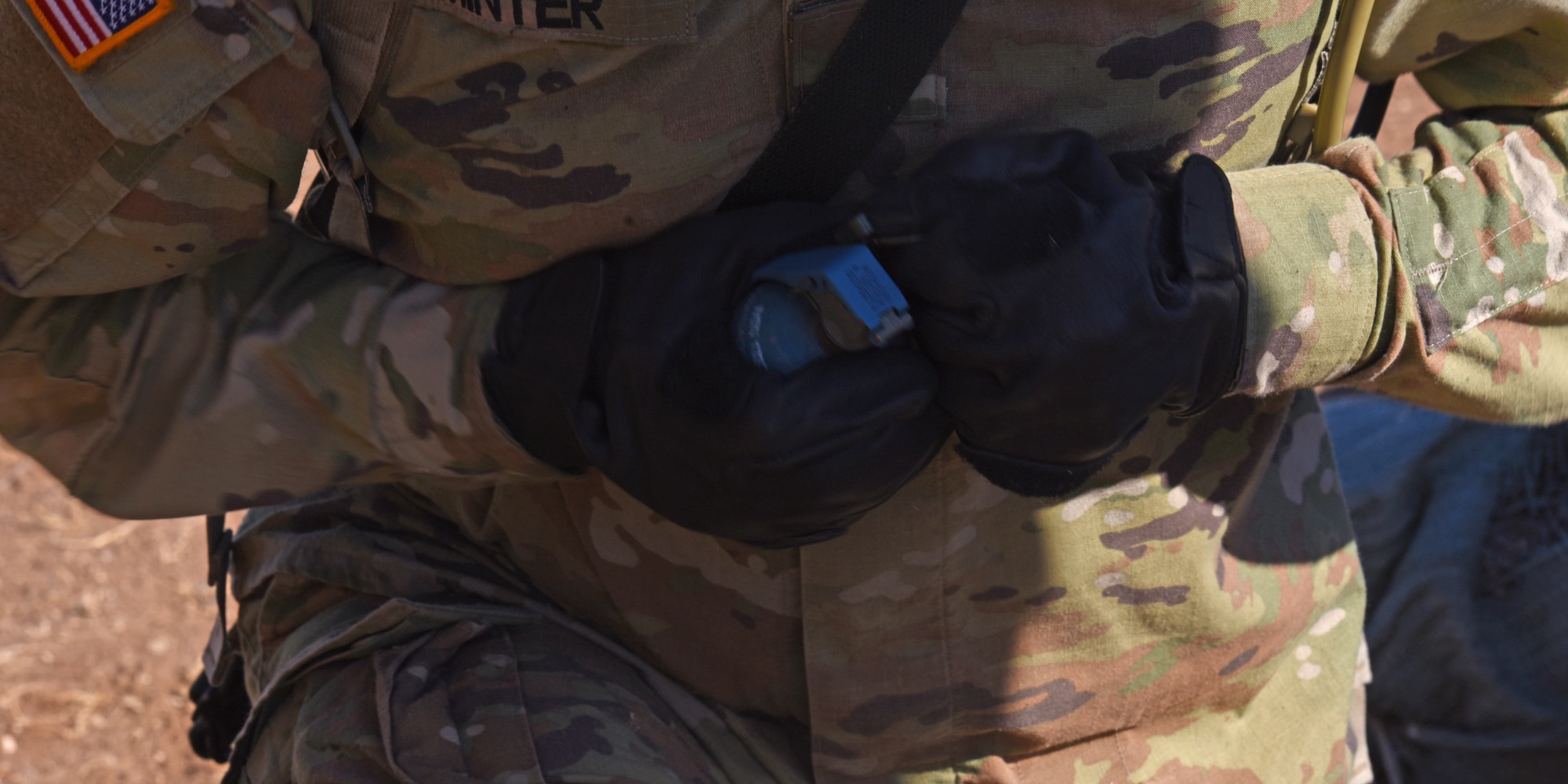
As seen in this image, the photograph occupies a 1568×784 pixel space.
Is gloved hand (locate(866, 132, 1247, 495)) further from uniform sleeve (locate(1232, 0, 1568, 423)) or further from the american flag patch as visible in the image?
the american flag patch

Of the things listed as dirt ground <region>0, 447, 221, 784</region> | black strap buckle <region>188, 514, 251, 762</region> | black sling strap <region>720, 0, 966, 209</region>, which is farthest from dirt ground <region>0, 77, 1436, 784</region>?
black sling strap <region>720, 0, 966, 209</region>

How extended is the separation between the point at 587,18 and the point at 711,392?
292 millimetres

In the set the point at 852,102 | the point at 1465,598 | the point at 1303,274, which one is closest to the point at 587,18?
the point at 852,102

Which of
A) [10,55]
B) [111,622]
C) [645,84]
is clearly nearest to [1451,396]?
[645,84]

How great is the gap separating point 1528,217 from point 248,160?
45.4 inches

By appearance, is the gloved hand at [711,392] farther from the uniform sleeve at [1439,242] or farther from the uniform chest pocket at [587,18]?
the uniform sleeve at [1439,242]

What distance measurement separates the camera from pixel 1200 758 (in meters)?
1.39

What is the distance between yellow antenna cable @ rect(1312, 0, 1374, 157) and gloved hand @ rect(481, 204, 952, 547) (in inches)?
20.1

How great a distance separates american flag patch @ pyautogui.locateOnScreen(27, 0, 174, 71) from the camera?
2.98 feet

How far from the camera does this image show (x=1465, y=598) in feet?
5.65

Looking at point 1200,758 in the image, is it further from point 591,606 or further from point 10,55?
point 10,55

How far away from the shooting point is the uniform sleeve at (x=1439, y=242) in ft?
3.68

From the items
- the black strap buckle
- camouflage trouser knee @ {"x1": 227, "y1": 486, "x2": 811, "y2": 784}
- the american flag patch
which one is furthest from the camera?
the black strap buckle

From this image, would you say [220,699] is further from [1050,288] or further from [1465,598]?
[1465,598]
